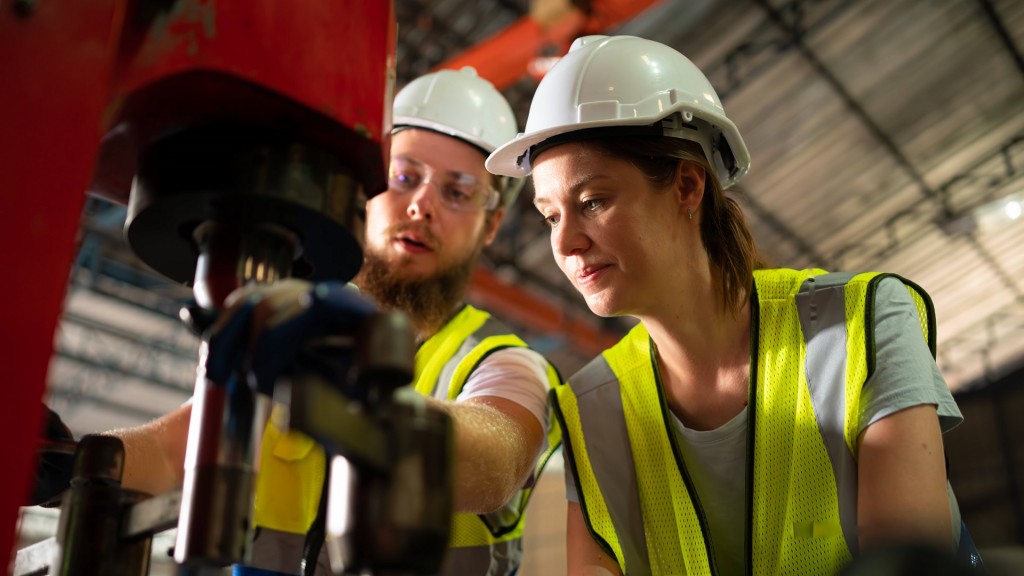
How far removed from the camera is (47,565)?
0.99 meters

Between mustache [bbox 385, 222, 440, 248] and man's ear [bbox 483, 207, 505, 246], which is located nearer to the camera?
mustache [bbox 385, 222, 440, 248]

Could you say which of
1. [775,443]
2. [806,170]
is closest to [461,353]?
Result: [775,443]

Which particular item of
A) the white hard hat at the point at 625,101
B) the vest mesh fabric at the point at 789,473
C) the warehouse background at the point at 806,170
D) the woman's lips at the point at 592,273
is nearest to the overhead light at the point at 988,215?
the warehouse background at the point at 806,170

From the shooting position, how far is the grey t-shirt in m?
1.54

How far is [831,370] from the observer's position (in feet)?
5.44

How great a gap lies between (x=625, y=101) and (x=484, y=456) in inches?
32.6

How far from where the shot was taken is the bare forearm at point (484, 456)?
4.34 ft

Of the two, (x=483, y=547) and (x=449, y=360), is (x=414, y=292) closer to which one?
Result: (x=449, y=360)

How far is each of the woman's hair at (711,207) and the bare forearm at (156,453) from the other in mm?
985

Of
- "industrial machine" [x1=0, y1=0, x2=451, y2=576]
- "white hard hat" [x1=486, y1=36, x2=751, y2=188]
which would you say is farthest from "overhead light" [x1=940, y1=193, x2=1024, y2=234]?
"industrial machine" [x1=0, y1=0, x2=451, y2=576]

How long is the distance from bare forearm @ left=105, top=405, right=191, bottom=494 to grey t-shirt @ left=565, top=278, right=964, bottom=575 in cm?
79

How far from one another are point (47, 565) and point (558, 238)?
1.03m

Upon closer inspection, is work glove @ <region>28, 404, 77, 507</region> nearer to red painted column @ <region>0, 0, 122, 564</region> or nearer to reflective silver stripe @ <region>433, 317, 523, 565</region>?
red painted column @ <region>0, 0, 122, 564</region>

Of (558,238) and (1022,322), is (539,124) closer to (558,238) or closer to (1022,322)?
(558,238)
